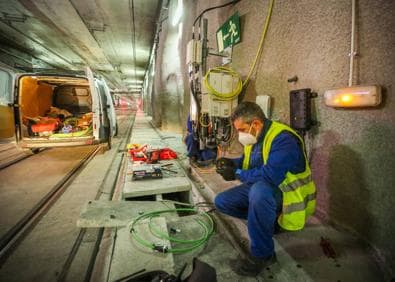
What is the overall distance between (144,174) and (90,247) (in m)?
1.43

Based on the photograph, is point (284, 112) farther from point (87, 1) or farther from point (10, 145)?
point (87, 1)

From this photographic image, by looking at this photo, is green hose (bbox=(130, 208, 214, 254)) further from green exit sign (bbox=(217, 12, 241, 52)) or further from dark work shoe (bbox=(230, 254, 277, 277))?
green exit sign (bbox=(217, 12, 241, 52))

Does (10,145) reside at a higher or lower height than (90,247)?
higher

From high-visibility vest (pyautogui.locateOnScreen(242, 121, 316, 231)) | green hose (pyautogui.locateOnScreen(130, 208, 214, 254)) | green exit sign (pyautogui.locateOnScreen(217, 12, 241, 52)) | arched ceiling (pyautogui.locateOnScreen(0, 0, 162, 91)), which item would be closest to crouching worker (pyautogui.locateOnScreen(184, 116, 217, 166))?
green exit sign (pyautogui.locateOnScreen(217, 12, 241, 52))

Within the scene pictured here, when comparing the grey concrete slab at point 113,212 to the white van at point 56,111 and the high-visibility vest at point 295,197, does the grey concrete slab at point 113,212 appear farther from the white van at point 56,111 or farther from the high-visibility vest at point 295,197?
the white van at point 56,111

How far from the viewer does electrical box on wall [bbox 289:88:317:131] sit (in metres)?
2.23

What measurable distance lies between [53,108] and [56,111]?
184 mm

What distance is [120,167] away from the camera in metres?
4.83

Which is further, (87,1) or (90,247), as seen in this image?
(87,1)

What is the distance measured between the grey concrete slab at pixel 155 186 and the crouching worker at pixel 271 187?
1.52m

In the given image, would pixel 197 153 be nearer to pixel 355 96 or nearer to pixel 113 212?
pixel 113 212

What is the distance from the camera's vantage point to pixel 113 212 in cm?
246

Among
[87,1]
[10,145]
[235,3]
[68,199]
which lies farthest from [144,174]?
[87,1]

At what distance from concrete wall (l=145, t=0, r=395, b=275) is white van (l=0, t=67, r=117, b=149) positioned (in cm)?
392
